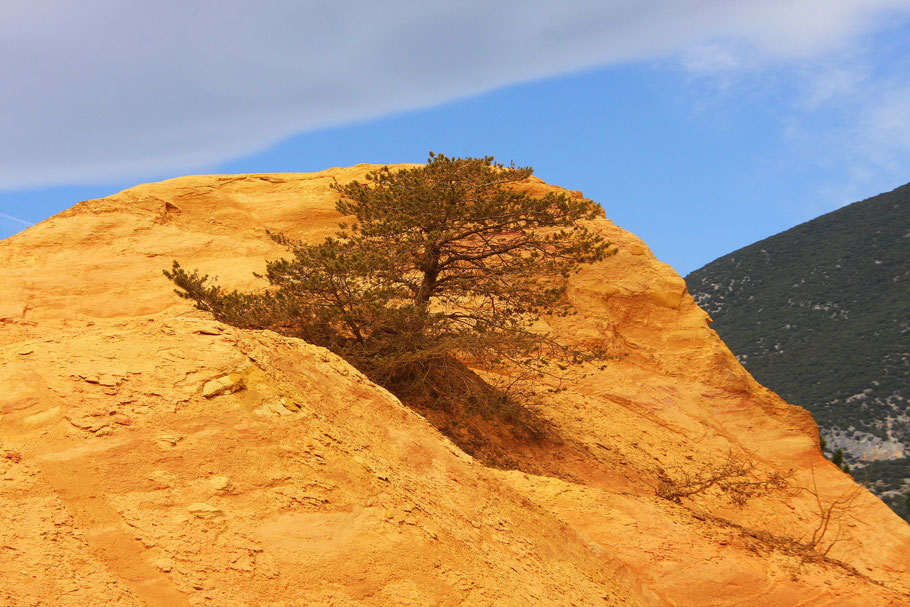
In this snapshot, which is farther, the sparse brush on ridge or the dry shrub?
the dry shrub

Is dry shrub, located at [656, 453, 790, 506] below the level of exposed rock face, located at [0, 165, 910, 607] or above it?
below

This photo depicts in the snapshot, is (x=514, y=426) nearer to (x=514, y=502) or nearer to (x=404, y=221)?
(x=404, y=221)

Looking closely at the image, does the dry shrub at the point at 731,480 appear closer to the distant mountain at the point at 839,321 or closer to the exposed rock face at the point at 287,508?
the exposed rock face at the point at 287,508

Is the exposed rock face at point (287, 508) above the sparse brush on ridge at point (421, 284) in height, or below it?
below

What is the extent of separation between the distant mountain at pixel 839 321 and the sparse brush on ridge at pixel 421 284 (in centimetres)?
2599

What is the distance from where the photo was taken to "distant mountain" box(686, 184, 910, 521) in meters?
38.9

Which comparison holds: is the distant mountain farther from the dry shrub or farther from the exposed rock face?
the exposed rock face

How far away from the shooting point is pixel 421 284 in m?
13.3

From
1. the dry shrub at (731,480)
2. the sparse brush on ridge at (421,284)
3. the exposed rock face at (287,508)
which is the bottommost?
the dry shrub at (731,480)

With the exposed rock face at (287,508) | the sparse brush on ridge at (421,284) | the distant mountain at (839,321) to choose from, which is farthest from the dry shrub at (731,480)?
the distant mountain at (839,321)

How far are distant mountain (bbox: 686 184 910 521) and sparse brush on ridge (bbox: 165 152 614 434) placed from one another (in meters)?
26.0

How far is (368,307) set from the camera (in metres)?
10.9

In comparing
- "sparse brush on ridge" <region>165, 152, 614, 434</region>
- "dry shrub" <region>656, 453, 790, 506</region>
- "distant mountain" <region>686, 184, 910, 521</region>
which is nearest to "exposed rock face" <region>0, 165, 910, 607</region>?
"dry shrub" <region>656, 453, 790, 506</region>

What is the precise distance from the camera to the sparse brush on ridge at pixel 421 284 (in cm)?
1131
